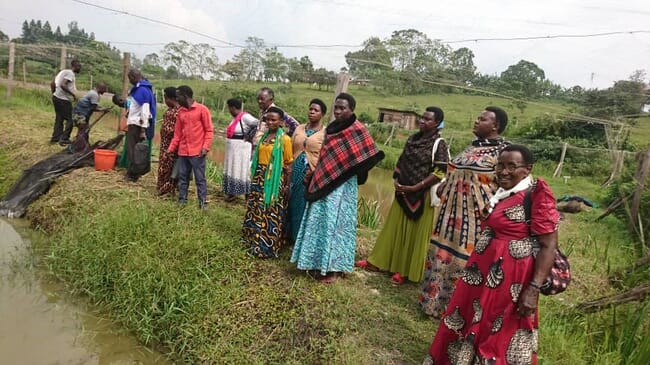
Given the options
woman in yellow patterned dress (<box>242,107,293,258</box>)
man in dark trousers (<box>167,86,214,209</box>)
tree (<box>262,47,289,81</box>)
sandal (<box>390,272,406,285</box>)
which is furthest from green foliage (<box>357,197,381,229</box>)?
tree (<box>262,47,289,81</box>)

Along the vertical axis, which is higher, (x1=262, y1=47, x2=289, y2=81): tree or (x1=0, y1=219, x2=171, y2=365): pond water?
(x1=262, y1=47, x2=289, y2=81): tree

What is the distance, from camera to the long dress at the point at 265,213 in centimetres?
391

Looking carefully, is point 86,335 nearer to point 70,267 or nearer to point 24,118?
point 70,267

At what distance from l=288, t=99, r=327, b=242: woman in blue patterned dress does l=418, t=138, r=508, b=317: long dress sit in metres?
1.25

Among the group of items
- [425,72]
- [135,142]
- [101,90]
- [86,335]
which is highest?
[425,72]

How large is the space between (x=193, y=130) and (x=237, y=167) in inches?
36.3

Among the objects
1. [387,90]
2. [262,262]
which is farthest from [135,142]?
[387,90]

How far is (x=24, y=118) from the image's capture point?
9109 mm

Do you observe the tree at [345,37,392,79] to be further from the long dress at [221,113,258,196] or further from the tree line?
the long dress at [221,113,258,196]

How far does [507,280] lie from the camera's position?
2193mm

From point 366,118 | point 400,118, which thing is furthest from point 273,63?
point 400,118

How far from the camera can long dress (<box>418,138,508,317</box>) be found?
2996mm

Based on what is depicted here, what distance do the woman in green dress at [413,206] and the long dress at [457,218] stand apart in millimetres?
288

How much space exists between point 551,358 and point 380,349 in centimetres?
120
